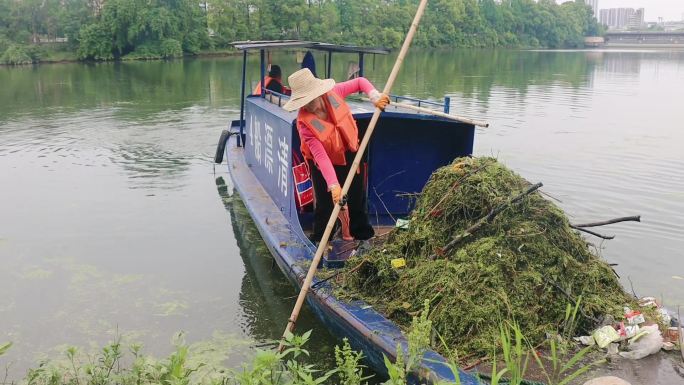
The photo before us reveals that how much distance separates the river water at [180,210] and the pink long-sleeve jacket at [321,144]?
1515 mm

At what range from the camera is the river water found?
19.3 feet

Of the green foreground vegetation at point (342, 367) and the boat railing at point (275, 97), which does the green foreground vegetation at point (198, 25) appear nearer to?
the boat railing at point (275, 97)

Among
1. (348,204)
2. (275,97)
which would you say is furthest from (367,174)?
(275,97)

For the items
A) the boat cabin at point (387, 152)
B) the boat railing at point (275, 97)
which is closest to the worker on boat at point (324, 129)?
the boat cabin at point (387, 152)

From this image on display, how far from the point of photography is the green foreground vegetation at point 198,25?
4634cm

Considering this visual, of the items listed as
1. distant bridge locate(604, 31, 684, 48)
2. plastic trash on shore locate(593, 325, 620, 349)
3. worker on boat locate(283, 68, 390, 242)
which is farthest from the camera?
distant bridge locate(604, 31, 684, 48)

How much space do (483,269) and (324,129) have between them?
185 cm

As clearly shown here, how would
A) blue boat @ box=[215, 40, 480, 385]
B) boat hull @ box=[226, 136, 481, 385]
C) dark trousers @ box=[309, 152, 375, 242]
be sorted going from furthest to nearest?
1. dark trousers @ box=[309, 152, 375, 242]
2. blue boat @ box=[215, 40, 480, 385]
3. boat hull @ box=[226, 136, 481, 385]

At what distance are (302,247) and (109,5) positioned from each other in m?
49.3

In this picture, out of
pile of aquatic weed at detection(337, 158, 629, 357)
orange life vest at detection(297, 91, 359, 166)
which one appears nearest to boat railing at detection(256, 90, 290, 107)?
orange life vest at detection(297, 91, 359, 166)

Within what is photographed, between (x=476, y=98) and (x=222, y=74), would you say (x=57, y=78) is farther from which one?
(x=476, y=98)

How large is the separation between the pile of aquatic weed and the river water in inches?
32.1

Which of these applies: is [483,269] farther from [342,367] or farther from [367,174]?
[367,174]

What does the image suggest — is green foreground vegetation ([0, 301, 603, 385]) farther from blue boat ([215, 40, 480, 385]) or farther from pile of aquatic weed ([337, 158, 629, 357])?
blue boat ([215, 40, 480, 385])
